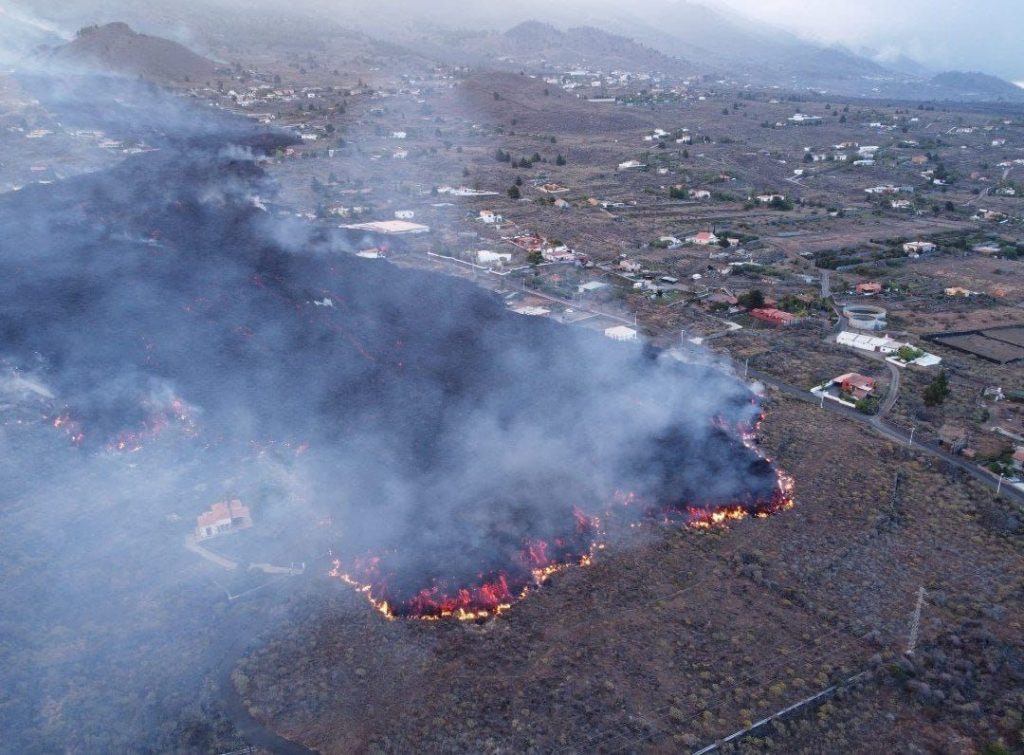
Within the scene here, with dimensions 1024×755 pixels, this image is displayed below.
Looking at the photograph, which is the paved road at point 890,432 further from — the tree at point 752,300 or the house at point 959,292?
the house at point 959,292

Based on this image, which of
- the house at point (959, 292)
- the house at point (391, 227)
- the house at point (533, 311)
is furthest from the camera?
the house at point (391, 227)

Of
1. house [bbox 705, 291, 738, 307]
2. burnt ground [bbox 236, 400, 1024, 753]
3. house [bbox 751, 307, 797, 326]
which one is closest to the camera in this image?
burnt ground [bbox 236, 400, 1024, 753]

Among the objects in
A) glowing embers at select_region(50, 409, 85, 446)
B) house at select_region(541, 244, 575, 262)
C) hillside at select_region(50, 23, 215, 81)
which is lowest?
glowing embers at select_region(50, 409, 85, 446)

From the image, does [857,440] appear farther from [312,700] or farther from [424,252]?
[424,252]

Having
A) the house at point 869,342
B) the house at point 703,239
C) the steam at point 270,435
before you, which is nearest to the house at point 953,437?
the steam at point 270,435

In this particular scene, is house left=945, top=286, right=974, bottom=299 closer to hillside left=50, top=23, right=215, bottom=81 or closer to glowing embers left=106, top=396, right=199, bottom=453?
glowing embers left=106, top=396, right=199, bottom=453

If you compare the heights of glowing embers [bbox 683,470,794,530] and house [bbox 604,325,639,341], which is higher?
glowing embers [bbox 683,470,794,530]

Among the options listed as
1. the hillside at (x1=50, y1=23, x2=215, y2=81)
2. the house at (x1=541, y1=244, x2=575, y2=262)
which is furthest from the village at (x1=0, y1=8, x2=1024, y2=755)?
the hillside at (x1=50, y1=23, x2=215, y2=81)
